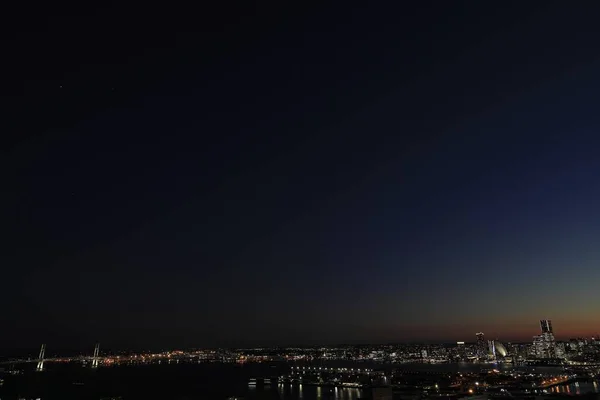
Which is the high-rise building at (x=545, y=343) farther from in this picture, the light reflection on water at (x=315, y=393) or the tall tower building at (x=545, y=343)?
the light reflection on water at (x=315, y=393)

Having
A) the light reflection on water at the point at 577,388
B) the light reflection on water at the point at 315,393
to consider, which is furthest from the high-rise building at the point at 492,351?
the light reflection on water at the point at 315,393

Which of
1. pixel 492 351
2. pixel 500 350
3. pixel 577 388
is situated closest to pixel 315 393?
pixel 577 388

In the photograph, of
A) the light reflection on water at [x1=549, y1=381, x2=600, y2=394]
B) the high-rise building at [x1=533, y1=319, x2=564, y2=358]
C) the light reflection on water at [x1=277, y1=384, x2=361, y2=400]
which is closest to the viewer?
the light reflection on water at [x1=549, y1=381, x2=600, y2=394]

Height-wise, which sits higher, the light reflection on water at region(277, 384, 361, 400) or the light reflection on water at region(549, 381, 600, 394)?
the light reflection on water at region(549, 381, 600, 394)

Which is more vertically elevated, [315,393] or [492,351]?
[315,393]

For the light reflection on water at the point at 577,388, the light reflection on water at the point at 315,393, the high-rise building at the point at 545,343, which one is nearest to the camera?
the light reflection on water at the point at 577,388

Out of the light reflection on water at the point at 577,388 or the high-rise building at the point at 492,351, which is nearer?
the light reflection on water at the point at 577,388

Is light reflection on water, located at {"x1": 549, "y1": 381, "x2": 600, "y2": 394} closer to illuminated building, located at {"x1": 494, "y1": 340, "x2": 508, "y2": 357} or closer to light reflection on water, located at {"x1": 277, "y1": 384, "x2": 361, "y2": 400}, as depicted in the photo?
light reflection on water, located at {"x1": 277, "y1": 384, "x2": 361, "y2": 400}

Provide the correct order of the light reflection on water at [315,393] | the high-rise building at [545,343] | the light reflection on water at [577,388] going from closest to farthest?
the light reflection on water at [577,388] < the light reflection on water at [315,393] < the high-rise building at [545,343]

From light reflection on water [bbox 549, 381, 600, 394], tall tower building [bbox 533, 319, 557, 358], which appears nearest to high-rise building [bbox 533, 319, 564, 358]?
tall tower building [bbox 533, 319, 557, 358]

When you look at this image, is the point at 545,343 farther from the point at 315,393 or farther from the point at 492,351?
the point at 315,393

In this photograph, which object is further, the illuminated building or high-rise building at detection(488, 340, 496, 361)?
the illuminated building

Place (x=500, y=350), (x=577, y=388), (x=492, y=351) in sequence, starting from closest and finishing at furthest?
(x=577, y=388) → (x=500, y=350) → (x=492, y=351)
